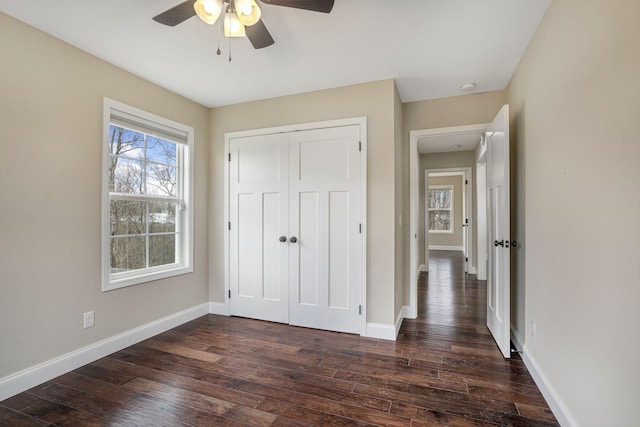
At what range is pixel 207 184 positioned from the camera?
3623 mm

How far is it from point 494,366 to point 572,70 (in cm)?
208

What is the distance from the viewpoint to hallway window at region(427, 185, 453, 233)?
9.74 meters

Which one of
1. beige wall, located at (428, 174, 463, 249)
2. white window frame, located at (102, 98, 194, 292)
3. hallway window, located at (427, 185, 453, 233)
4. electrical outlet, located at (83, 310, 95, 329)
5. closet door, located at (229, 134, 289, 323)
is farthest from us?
hallway window, located at (427, 185, 453, 233)

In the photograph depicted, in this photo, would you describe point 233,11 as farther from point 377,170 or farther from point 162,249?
point 162,249

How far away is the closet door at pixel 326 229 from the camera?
298 centimetres

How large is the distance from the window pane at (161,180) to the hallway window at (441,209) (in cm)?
827

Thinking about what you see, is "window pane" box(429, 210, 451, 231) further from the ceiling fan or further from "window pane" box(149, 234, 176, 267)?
the ceiling fan

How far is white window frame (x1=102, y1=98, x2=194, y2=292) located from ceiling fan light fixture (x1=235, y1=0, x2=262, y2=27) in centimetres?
164

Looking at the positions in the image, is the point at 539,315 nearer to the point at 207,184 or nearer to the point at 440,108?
the point at 440,108

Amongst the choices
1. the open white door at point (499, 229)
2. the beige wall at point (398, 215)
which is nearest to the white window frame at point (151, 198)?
the beige wall at point (398, 215)

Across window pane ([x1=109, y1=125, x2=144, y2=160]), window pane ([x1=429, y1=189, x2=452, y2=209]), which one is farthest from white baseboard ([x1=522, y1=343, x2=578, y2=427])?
window pane ([x1=429, y1=189, x2=452, y2=209])

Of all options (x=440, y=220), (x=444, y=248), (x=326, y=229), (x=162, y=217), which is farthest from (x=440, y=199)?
(x=162, y=217)

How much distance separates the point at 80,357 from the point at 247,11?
275cm

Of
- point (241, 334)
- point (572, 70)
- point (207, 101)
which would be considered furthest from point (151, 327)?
point (572, 70)
